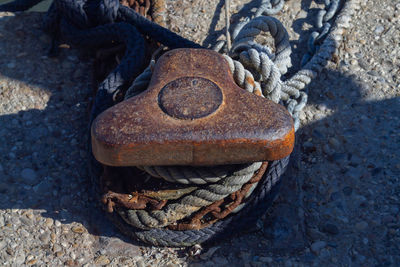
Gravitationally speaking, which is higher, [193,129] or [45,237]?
[193,129]

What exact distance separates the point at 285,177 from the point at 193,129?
27.9 inches

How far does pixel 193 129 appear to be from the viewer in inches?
67.0

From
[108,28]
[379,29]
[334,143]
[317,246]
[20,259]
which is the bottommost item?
[20,259]

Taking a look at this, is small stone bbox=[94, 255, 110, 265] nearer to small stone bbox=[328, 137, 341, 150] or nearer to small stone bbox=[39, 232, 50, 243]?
small stone bbox=[39, 232, 50, 243]

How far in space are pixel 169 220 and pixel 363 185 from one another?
88 centimetres

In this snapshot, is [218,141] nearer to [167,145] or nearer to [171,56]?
[167,145]

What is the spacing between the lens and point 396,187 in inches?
86.4

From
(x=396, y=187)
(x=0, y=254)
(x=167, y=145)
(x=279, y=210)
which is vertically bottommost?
(x=0, y=254)

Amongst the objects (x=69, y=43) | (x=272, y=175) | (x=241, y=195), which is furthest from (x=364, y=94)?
(x=69, y=43)

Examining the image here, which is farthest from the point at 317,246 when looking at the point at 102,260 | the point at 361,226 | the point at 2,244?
the point at 2,244

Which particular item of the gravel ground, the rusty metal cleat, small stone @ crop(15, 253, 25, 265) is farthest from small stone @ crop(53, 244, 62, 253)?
the rusty metal cleat

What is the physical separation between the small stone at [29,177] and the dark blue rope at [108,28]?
0.60m

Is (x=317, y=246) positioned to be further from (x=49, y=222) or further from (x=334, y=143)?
(x=49, y=222)

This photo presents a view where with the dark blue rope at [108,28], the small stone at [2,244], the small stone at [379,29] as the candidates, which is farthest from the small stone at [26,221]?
the small stone at [379,29]
